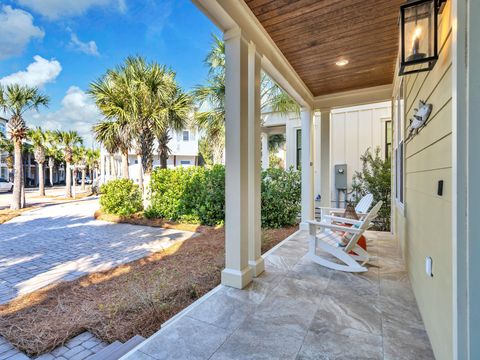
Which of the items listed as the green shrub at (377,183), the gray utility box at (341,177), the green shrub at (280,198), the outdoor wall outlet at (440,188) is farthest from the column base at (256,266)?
the gray utility box at (341,177)

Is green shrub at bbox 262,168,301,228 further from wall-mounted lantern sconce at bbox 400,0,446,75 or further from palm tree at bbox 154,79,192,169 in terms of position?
wall-mounted lantern sconce at bbox 400,0,446,75

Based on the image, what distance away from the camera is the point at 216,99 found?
264 inches

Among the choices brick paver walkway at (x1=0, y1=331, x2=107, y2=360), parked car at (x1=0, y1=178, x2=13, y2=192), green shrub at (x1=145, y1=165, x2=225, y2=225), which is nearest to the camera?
brick paver walkway at (x1=0, y1=331, x2=107, y2=360)

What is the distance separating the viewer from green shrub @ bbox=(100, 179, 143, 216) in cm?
805

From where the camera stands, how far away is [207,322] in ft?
6.41

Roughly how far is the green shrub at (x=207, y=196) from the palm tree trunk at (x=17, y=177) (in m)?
6.62

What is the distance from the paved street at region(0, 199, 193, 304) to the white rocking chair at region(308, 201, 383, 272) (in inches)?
119

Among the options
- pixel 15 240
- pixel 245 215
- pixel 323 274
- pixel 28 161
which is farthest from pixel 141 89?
pixel 28 161

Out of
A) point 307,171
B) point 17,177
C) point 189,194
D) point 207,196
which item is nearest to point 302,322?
point 307,171

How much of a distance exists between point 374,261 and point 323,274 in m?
0.97

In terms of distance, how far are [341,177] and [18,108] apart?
11.8 meters

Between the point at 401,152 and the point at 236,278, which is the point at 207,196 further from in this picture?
the point at 401,152

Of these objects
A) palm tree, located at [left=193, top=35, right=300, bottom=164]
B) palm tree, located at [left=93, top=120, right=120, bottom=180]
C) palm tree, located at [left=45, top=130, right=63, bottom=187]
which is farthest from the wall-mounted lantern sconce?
palm tree, located at [left=45, top=130, right=63, bottom=187]

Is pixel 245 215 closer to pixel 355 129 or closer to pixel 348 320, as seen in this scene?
pixel 348 320
